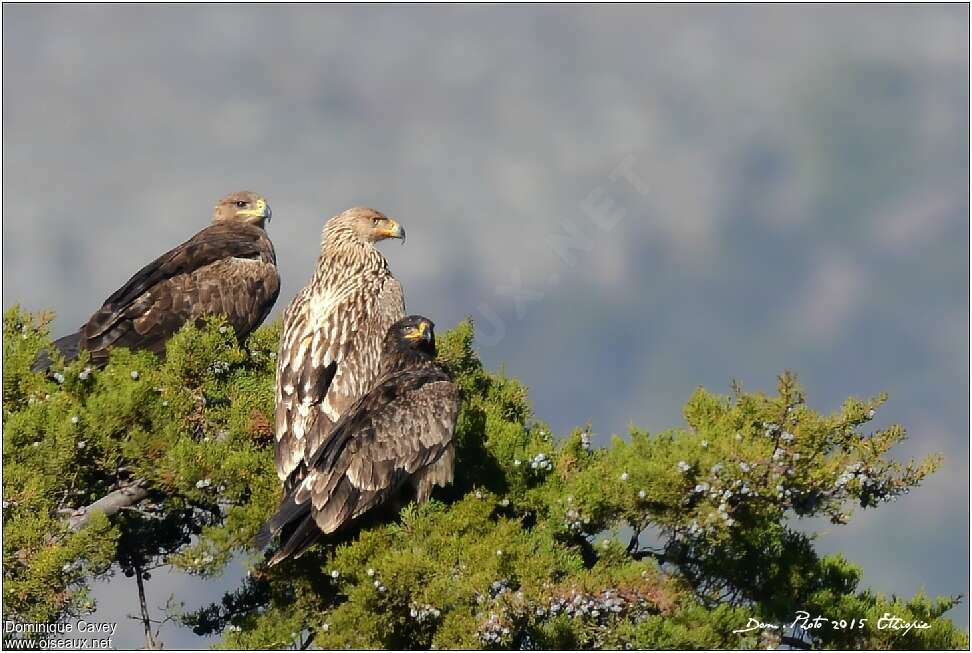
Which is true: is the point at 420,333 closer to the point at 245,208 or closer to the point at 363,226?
the point at 363,226

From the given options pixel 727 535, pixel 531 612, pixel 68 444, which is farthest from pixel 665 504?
pixel 68 444

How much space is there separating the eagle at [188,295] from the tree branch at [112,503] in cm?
323

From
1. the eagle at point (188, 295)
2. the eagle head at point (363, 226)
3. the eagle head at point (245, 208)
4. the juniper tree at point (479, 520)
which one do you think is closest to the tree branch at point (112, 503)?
the juniper tree at point (479, 520)

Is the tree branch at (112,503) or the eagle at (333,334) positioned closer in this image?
the tree branch at (112,503)

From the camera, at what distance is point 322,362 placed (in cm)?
1302

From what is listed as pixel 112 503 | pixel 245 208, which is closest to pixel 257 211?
pixel 245 208

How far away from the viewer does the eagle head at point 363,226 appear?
15414 millimetres

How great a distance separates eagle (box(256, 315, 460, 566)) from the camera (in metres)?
11.4

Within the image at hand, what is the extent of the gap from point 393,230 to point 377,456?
4110mm

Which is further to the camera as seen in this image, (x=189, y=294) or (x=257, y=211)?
(x=257, y=211)

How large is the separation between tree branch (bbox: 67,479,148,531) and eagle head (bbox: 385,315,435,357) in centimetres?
282

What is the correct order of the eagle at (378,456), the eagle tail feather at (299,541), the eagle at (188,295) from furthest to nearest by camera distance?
the eagle at (188,295) → the eagle at (378,456) → the eagle tail feather at (299,541)

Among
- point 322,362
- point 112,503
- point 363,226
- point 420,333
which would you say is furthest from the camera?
point 363,226
